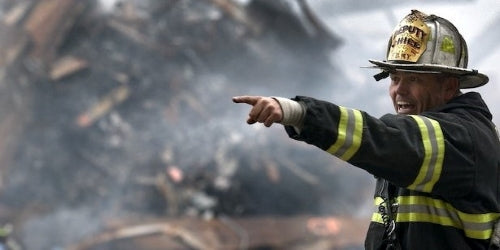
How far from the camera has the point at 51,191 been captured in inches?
361

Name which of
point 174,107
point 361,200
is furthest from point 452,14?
point 174,107

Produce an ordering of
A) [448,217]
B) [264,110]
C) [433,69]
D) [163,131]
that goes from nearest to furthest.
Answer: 1. [264,110]
2. [448,217]
3. [433,69]
4. [163,131]

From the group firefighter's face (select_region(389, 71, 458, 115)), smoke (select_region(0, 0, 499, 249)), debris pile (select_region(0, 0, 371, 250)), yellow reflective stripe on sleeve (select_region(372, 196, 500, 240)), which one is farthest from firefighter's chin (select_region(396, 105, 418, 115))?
smoke (select_region(0, 0, 499, 249))

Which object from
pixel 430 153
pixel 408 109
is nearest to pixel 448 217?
pixel 430 153

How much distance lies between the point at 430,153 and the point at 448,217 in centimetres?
25

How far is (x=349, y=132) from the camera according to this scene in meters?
1.50

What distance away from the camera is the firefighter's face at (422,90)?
1.91 metres

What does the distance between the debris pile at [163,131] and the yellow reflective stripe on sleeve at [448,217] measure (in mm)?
6997

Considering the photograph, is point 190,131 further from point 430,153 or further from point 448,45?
point 430,153

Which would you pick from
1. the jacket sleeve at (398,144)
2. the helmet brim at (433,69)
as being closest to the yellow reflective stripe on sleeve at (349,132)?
the jacket sleeve at (398,144)

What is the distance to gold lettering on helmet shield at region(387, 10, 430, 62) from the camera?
1.89 m

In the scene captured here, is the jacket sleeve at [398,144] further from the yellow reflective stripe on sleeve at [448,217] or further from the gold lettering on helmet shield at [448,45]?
the gold lettering on helmet shield at [448,45]

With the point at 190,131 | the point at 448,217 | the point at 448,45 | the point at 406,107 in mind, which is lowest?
the point at 190,131

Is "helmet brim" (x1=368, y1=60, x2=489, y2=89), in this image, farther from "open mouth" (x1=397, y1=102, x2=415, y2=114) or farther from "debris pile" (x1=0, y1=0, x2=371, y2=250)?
"debris pile" (x1=0, y1=0, x2=371, y2=250)
